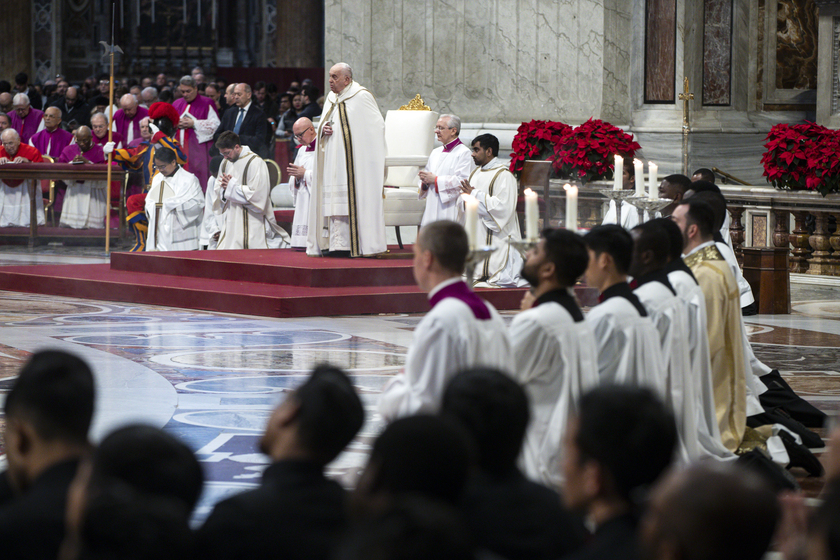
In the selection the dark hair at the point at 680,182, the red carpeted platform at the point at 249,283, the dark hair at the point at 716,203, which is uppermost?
the dark hair at the point at 680,182

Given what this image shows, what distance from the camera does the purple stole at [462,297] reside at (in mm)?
3863

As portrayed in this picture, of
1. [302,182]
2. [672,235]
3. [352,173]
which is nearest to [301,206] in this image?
[302,182]

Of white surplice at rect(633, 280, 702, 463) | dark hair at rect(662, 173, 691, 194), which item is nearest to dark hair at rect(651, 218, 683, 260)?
white surplice at rect(633, 280, 702, 463)

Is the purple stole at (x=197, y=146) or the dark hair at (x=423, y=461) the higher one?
the purple stole at (x=197, y=146)

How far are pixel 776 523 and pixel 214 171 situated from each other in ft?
39.5

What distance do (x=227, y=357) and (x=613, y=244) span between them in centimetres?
390

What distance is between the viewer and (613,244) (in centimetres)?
443

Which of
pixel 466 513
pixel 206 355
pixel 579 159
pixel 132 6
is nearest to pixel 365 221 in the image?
pixel 579 159

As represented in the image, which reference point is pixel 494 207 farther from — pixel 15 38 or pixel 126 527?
pixel 15 38

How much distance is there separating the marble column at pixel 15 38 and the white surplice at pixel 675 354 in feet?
73.9

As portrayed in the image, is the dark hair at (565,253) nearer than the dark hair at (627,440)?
No

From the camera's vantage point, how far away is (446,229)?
388 centimetres

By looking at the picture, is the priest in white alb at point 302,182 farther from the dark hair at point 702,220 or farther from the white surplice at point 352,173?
the dark hair at point 702,220

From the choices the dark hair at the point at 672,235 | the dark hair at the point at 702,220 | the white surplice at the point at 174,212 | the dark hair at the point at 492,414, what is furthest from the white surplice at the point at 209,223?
the dark hair at the point at 492,414
